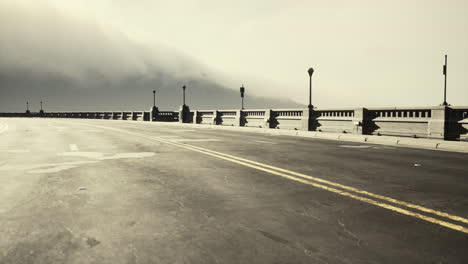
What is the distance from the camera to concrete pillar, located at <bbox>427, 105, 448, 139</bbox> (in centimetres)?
1606

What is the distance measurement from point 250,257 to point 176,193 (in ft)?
9.26

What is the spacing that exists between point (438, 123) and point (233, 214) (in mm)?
15428

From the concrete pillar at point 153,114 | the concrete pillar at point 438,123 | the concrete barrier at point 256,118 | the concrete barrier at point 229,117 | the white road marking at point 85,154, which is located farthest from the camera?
the concrete pillar at point 153,114

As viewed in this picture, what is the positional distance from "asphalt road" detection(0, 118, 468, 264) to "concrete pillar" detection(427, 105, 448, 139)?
29.5 feet

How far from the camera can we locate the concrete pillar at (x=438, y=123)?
52.7ft

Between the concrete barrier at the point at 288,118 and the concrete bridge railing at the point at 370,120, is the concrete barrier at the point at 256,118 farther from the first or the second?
the concrete barrier at the point at 288,118

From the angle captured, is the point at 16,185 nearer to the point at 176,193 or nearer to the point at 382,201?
the point at 176,193

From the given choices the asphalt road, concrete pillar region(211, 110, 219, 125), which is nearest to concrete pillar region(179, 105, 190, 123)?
concrete pillar region(211, 110, 219, 125)

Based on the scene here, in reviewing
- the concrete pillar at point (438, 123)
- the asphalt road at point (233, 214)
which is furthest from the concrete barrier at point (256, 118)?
the asphalt road at point (233, 214)

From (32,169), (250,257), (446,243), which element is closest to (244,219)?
(250,257)

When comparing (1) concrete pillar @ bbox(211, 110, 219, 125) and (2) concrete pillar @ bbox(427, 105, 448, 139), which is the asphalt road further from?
(1) concrete pillar @ bbox(211, 110, 219, 125)

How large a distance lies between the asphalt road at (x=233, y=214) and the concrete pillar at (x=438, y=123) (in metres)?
9.00

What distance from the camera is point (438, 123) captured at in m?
16.4

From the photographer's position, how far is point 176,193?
18.9 ft
